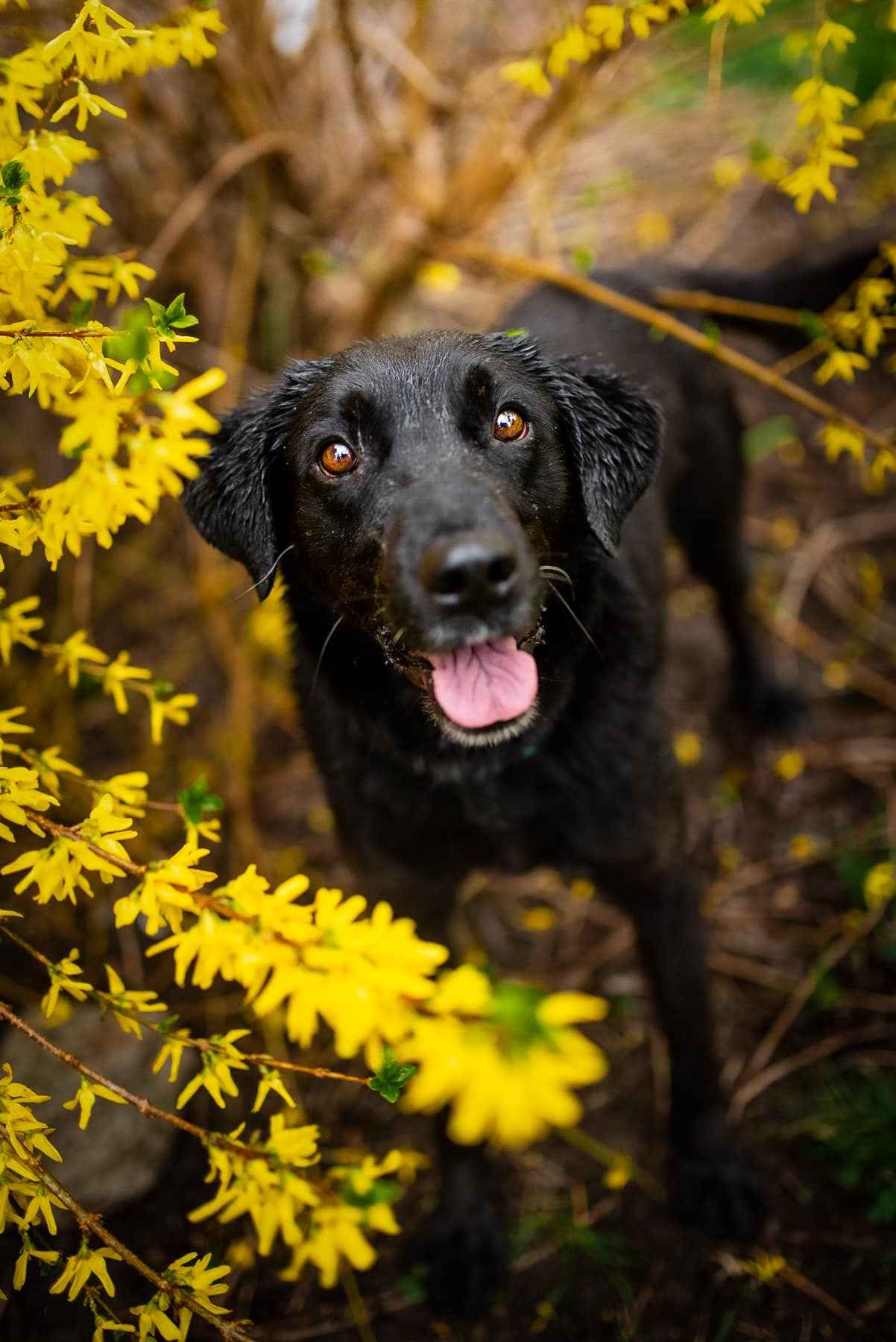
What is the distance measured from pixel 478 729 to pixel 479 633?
0.86ft

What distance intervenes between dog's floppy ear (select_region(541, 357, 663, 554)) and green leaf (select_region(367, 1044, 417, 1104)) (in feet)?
4.07

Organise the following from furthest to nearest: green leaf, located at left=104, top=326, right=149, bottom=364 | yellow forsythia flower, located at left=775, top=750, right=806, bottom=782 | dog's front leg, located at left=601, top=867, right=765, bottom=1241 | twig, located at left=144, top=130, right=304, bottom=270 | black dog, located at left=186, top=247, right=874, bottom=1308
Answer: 1. yellow forsythia flower, located at left=775, top=750, right=806, bottom=782
2. twig, located at left=144, top=130, right=304, bottom=270
3. dog's front leg, located at left=601, top=867, right=765, bottom=1241
4. black dog, located at left=186, top=247, right=874, bottom=1308
5. green leaf, located at left=104, top=326, right=149, bottom=364

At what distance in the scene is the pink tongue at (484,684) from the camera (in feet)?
6.04

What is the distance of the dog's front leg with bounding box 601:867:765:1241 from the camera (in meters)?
2.45

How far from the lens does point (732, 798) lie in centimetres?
363

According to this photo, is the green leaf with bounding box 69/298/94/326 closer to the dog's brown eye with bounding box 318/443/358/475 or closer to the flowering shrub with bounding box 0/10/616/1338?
the flowering shrub with bounding box 0/10/616/1338

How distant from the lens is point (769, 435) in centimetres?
466

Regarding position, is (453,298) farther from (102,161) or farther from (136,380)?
(136,380)

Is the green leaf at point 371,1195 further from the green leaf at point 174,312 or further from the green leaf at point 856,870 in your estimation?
the green leaf at point 856,870

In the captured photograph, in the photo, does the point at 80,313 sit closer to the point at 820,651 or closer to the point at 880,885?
the point at 880,885

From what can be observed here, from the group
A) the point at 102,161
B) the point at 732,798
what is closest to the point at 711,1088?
the point at 732,798

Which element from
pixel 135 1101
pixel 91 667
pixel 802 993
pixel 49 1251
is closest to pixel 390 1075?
pixel 135 1101

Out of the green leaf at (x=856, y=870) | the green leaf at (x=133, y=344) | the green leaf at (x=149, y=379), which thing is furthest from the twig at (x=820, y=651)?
the green leaf at (x=133, y=344)

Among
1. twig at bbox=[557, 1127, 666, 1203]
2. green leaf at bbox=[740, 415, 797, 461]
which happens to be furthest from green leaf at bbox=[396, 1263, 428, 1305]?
green leaf at bbox=[740, 415, 797, 461]
